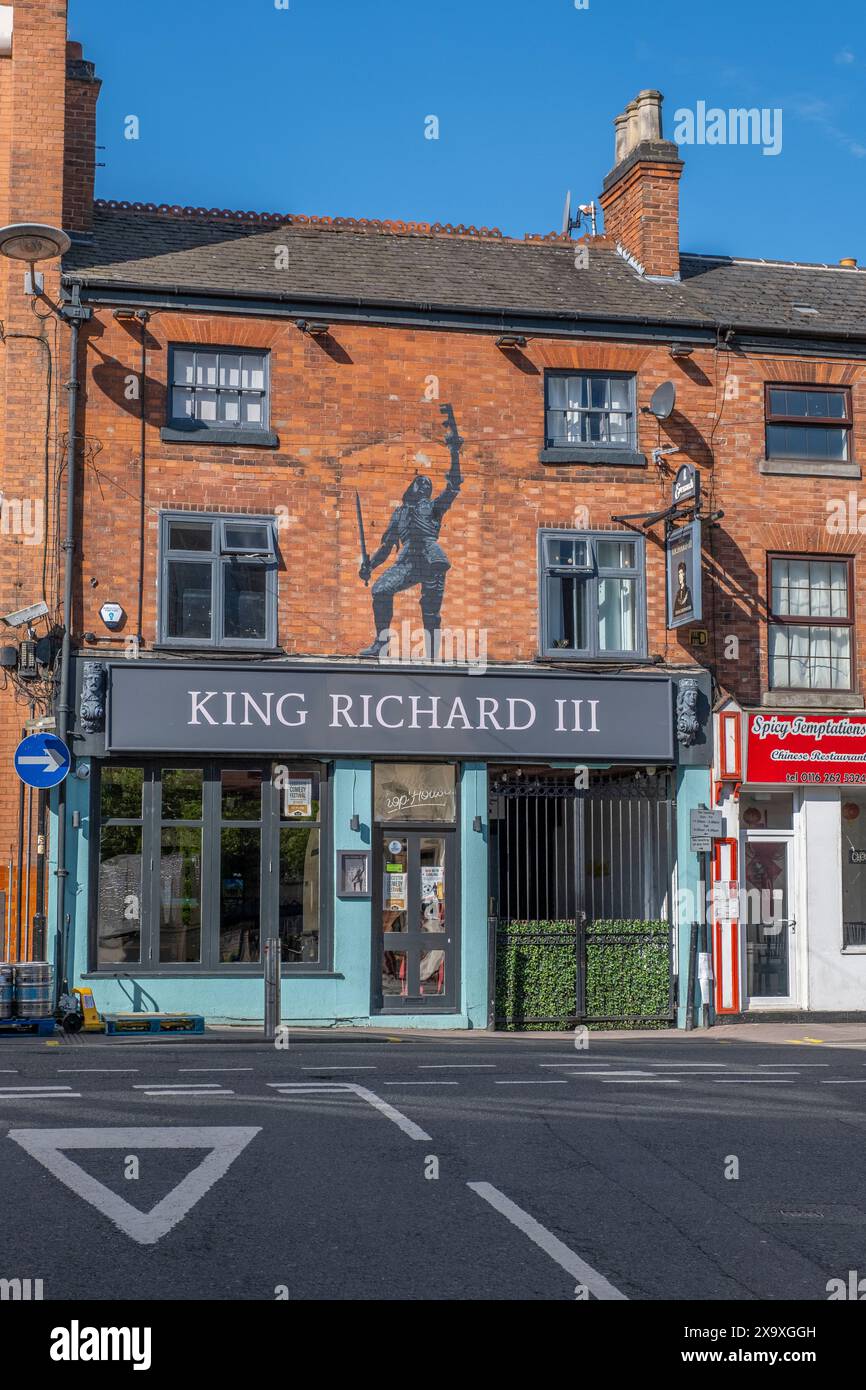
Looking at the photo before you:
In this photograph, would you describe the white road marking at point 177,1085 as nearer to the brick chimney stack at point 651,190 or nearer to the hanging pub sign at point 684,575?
the hanging pub sign at point 684,575

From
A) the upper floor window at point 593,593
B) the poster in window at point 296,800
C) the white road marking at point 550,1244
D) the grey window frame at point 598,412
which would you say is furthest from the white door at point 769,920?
the white road marking at point 550,1244

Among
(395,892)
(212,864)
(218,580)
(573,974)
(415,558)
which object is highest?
(415,558)

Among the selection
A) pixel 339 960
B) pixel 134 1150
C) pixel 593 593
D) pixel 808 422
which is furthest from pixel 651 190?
pixel 134 1150

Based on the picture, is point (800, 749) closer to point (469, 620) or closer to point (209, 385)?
point (469, 620)

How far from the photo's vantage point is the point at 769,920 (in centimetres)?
2036

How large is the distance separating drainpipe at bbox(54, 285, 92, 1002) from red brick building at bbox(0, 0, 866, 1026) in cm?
11

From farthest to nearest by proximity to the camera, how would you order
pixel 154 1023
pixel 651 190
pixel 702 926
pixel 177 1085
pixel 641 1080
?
pixel 651 190, pixel 702 926, pixel 154 1023, pixel 641 1080, pixel 177 1085

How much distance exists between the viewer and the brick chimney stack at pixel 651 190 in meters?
22.3

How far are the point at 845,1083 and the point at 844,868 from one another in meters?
7.95

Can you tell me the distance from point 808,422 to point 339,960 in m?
9.71

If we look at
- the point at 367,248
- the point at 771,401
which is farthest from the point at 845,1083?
the point at 367,248

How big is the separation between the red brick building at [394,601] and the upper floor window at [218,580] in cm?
4

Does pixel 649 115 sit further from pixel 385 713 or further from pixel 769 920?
pixel 769 920

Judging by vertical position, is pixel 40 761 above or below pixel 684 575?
below
